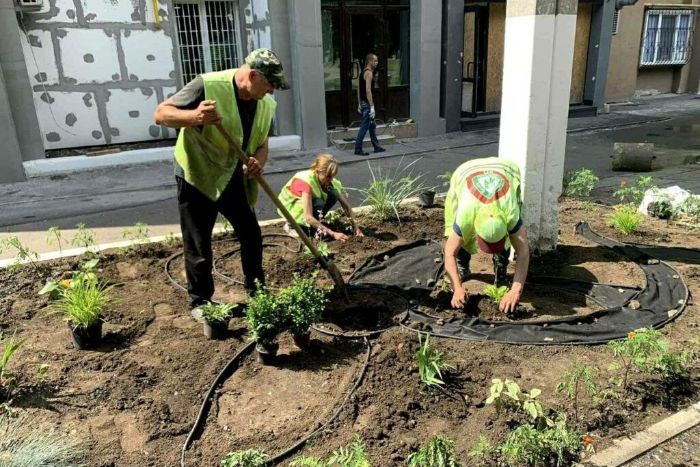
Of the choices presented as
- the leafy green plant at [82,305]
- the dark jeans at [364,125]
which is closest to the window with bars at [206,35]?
the dark jeans at [364,125]

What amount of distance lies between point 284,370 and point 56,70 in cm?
851

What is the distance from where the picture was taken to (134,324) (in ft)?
12.5

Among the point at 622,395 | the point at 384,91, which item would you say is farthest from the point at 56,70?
the point at 622,395

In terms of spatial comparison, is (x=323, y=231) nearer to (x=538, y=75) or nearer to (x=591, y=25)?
(x=538, y=75)

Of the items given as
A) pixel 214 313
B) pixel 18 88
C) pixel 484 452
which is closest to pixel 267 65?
pixel 214 313

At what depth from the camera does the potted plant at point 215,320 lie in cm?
355

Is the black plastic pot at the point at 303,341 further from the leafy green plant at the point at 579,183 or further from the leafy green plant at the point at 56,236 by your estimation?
the leafy green plant at the point at 579,183

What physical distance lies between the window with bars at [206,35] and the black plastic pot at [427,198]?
20.6 feet

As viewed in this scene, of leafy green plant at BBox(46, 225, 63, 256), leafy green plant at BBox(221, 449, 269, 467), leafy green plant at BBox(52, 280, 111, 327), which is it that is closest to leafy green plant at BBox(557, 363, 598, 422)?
leafy green plant at BBox(221, 449, 269, 467)

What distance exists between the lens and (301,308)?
3254mm

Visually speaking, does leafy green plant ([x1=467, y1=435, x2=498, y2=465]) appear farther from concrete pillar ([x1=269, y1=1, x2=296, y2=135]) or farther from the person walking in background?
concrete pillar ([x1=269, y1=1, x2=296, y2=135])

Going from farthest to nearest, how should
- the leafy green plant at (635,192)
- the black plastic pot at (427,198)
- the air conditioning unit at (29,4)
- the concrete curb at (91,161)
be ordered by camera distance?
1. the concrete curb at (91,161)
2. the air conditioning unit at (29,4)
3. the black plastic pot at (427,198)
4. the leafy green plant at (635,192)

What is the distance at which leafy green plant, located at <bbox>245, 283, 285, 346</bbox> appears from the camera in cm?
317

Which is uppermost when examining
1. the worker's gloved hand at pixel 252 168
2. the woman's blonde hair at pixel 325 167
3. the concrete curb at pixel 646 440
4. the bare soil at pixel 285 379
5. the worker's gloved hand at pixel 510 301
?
the worker's gloved hand at pixel 252 168
